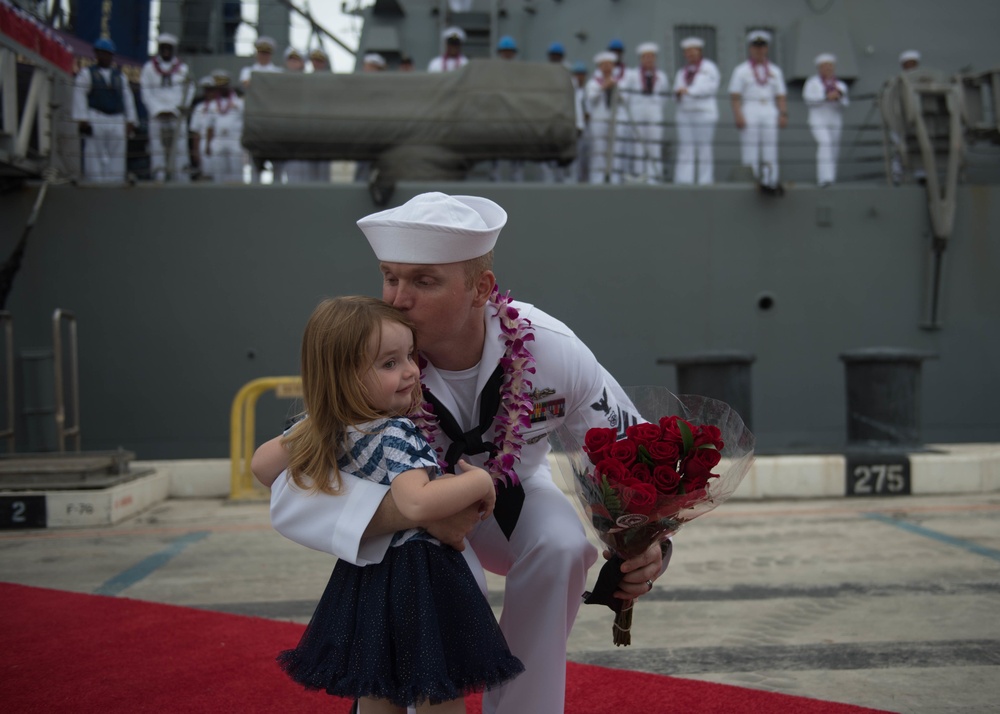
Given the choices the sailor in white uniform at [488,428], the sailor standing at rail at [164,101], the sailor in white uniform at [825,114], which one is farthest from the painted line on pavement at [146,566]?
the sailor in white uniform at [825,114]

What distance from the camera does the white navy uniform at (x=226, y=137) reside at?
1121cm

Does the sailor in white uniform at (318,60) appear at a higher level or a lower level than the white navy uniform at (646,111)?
higher

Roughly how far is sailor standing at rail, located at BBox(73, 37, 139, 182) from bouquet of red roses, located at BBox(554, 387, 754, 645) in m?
9.53

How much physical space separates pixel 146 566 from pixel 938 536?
5.39 meters

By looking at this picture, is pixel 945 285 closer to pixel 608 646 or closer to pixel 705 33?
pixel 705 33

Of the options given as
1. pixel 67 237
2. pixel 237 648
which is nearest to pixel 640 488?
pixel 237 648

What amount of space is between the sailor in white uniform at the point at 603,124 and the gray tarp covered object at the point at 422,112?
117cm

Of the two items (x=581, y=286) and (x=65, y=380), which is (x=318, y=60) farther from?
(x=65, y=380)

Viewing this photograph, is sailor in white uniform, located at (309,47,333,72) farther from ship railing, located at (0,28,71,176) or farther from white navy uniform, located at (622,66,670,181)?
white navy uniform, located at (622,66,670,181)

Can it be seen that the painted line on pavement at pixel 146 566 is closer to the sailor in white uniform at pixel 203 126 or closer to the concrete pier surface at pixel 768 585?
the concrete pier surface at pixel 768 585

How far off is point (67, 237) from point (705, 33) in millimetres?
9589

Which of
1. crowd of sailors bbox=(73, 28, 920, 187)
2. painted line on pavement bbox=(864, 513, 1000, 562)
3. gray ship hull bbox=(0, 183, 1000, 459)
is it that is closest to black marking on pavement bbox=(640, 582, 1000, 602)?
painted line on pavement bbox=(864, 513, 1000, 562)

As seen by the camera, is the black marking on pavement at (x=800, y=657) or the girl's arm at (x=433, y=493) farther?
the black marking on pavement at (x=800, y=657)

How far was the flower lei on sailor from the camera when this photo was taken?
108 inches
